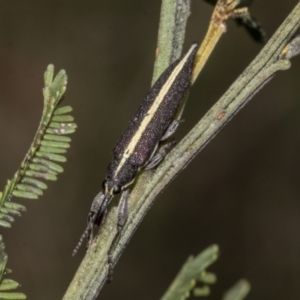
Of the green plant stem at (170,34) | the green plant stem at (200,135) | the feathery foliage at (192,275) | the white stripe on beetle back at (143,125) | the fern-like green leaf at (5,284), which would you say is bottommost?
the feathery foliage at (192,275)

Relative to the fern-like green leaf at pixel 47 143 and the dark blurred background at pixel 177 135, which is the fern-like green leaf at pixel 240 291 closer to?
the fern-like green leaf at pixel 47 143

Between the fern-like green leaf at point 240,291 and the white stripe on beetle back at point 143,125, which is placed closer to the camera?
the fern-like green leaf at point 240,291

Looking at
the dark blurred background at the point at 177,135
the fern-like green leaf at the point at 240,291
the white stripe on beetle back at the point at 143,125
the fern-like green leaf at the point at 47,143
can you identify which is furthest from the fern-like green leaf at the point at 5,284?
the dark blurred background at the point at 177,135

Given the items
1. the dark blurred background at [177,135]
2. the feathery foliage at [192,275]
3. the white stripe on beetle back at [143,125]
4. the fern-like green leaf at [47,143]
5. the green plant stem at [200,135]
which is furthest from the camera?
the dark blurred background at [177,135]

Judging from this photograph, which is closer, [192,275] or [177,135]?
[192,275]

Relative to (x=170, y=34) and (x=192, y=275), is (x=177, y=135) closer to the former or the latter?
(x=170, y=34)

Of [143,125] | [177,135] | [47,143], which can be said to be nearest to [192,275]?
[47,143]

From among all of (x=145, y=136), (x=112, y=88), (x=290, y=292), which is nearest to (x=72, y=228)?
(x=112, y=88)
